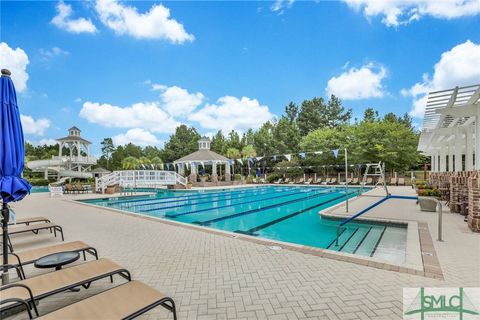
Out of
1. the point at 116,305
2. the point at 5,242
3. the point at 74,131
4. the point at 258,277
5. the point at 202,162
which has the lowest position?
the point at 258,277

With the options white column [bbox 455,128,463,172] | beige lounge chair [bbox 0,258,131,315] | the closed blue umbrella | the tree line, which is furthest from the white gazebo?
beige lounge chair [bbox 0,258,131,315]

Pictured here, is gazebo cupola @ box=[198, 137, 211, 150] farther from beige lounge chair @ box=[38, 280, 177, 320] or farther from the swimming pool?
beige lounge chair @ box=[38, 280, 177, 320]

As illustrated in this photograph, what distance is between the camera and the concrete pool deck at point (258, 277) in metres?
2.85

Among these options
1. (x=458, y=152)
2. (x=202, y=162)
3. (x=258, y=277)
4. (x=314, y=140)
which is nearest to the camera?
(x=258, y=277)

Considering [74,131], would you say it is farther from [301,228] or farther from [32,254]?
[32,254]

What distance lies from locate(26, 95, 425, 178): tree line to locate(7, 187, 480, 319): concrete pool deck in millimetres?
22804

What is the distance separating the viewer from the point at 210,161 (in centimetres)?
2791

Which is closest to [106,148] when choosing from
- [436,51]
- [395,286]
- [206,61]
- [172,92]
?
[172,92]

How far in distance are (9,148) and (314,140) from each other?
30812mm

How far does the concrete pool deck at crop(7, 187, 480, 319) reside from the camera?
9.34 feet

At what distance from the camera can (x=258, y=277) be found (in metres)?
3.71

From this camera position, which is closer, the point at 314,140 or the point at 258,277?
the point at 258,277

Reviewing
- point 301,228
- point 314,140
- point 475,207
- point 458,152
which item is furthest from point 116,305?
point 314,140

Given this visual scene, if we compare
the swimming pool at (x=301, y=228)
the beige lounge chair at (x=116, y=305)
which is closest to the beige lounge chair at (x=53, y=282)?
the beige lounge chair at (x=116, y=305)
